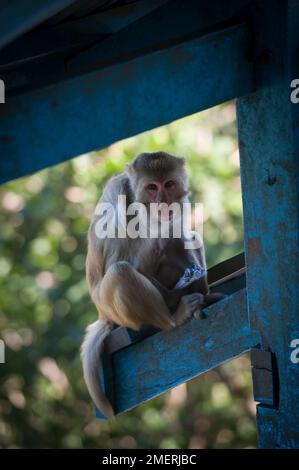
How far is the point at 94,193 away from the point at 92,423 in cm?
239

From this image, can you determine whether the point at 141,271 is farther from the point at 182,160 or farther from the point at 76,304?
the point at 76,304

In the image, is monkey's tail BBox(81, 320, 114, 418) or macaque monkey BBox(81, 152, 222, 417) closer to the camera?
monkey's tail BBox(81, 320, 114, 418)

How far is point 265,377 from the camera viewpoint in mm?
2342

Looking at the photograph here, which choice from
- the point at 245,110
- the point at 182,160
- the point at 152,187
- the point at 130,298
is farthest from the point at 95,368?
the point at 245,110

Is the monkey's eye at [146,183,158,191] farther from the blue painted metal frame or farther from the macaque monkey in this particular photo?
the blue painted metal frame

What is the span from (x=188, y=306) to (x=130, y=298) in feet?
1.17

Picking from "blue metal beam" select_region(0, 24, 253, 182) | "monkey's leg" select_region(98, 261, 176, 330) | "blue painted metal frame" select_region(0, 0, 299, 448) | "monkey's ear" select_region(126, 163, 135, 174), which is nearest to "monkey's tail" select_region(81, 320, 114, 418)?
"monkey's leg" select_region(98, 261, 176, 330)

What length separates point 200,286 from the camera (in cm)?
324

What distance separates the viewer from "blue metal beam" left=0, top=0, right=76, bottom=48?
146 centimetres

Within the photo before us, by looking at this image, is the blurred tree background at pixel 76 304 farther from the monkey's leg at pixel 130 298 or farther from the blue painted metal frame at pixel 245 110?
the blue painted metal frame at pixel 245 110

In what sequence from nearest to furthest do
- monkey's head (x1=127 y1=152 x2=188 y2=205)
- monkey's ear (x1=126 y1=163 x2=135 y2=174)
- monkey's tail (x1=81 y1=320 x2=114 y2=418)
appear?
1. monkey's tail (x1=81 y1=320 x2=114 y2=418)
2. monkey's head (x1=127 y1=152 x2=188 y2=205)
3. monkey's ear (x1=126 y1=163 x2=135 y2=174)

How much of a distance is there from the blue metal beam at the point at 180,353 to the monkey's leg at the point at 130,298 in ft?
0.75

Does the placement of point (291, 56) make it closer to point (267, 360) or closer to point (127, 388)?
point (267, 360)

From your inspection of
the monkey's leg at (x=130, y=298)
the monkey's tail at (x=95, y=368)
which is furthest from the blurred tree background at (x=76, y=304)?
the monkey's tail at (x=95, y=368)
